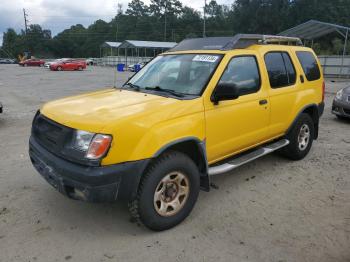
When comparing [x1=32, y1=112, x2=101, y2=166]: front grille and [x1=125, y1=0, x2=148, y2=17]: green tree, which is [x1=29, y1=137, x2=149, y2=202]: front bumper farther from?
[x1=125, y1=0, x2=148, y2=17]: green tree

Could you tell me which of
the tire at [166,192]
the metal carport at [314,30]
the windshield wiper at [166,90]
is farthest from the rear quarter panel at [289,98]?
the metal carport at [314,30]

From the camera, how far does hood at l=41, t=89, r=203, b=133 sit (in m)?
3.26

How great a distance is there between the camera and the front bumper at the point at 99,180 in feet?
10.3

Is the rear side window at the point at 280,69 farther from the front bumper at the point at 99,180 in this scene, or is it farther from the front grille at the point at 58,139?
the front grille at the point at 58,139

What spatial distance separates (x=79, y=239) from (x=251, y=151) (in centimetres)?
261

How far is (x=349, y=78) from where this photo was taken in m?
25.5

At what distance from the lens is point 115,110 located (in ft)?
11.5

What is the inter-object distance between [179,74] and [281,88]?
1.65m

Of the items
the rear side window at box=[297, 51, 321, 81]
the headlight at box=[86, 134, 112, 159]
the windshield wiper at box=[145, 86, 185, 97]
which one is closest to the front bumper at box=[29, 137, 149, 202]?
the headlight at box=[86, 134, 112, 159]

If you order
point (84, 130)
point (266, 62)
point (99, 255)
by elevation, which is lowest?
point (99, 255)

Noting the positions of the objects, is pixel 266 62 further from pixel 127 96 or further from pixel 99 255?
pixel 99 255

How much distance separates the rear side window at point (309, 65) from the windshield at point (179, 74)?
2.11 meters

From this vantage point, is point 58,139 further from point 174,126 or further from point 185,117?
point 185,117

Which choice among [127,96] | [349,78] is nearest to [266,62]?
Answer: [127,96]
